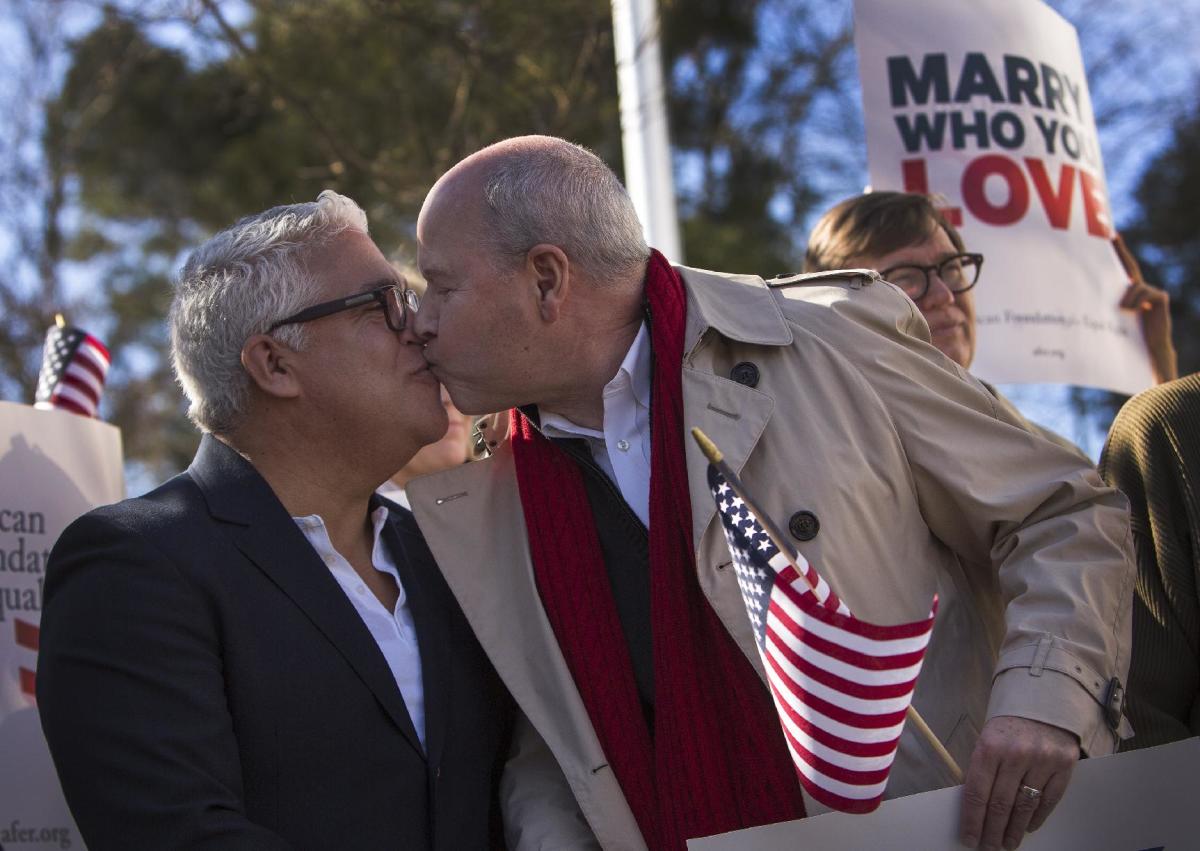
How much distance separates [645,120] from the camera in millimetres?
6258

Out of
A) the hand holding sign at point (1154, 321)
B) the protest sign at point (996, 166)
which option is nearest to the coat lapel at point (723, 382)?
the protest sign at point (996, 166)

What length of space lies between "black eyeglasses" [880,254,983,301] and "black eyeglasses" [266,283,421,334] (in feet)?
4.71

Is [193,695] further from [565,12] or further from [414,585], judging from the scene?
[565,12]

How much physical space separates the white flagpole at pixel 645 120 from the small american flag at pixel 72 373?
2485mm

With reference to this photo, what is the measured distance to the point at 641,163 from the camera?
6.31 m

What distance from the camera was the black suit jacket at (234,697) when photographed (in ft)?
8.68

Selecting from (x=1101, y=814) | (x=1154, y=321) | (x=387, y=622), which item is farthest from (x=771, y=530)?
(x=1154, y=321)

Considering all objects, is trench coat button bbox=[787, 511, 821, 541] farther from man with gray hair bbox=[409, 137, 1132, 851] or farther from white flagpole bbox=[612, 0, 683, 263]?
white flagpole bbox=[612, 0, 683, 263]

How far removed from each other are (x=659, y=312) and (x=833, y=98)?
37.8 ft

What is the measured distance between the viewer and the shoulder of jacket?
10.4 ft

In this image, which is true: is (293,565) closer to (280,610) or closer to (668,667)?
(280,610)

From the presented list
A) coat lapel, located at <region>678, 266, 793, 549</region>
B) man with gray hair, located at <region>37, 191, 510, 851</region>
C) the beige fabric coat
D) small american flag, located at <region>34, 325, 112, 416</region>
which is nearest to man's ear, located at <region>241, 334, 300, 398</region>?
man with gray hair, located at <region>37, 191, 510, 851</region>

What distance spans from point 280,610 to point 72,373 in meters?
→ 1.92

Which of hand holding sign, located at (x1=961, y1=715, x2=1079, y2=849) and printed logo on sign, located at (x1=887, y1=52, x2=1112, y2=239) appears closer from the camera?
hand holding sign, located at (x1=961, y1=715, x2=1079, y2=849)
